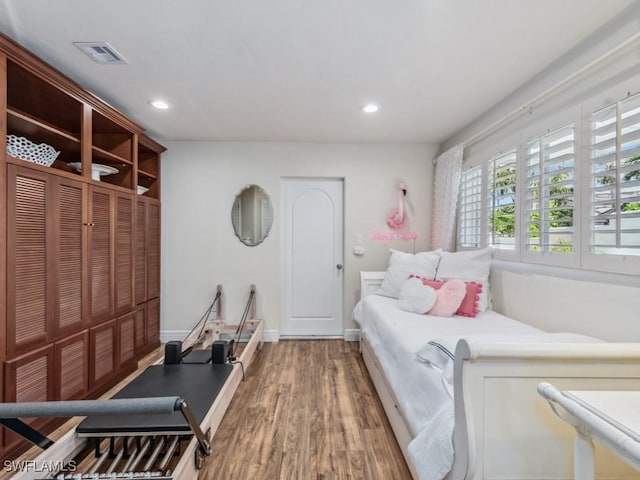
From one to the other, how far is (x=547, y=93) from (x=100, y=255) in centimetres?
347

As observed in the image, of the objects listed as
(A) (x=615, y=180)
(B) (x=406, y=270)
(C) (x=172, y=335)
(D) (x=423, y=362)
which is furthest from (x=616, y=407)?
(C) (x=172, y=335)

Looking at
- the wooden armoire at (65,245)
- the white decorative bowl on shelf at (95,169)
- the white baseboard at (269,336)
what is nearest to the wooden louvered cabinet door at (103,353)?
the wooden armoire at (65,245)

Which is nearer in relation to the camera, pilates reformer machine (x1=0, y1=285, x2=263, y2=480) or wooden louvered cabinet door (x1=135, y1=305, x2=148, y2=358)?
A: pilates reformer machine (x1=0, y1=285, x2=263, y2=480)

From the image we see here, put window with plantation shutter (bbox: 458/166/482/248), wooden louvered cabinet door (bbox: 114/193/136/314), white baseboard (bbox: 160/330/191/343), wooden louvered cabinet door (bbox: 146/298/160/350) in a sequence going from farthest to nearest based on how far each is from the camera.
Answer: white baseboard (bbox: 160/330/191/343), wooden louvered cabinet door (bbox: 146/298/160/350), window with plantation shutter (bbox: 458/166/482/248), wooden louvered cabinet door (bbox: 114/193/136/314)

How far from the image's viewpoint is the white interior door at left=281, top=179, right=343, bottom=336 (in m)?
3.73

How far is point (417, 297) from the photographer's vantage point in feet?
8.07

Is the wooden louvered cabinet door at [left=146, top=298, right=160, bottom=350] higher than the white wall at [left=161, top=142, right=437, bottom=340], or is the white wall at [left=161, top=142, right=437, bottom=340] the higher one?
the white wall at [left=161, top=142, right=437, bottom=340]

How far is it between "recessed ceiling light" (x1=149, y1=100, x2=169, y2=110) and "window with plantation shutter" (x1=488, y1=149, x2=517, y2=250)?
9.54 feet

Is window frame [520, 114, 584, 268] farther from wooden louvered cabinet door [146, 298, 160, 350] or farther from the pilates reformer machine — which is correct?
wooden louvered cabinet door [146, 298, 160, 350]

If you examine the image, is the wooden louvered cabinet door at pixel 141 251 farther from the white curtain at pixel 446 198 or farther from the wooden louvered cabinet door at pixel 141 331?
the white curtain at pixel 446 198

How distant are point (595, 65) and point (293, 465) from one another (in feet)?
9.05

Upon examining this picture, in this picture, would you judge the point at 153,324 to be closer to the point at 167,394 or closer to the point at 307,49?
the point at 167,394

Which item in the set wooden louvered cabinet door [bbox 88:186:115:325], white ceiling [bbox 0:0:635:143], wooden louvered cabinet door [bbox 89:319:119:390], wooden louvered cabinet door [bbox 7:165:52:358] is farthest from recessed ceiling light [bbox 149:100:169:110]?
wooden louvered cabinet door [bbox 89:319:119:390]

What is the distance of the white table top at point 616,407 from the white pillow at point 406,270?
1993mm
